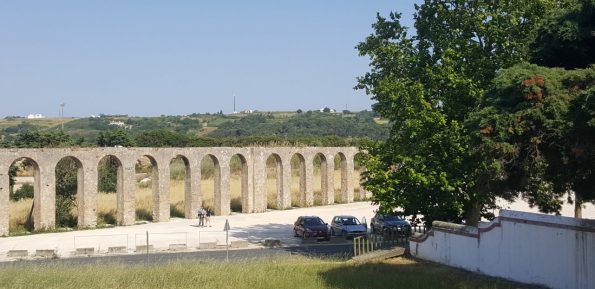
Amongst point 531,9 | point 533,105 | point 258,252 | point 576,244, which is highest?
point 531,9

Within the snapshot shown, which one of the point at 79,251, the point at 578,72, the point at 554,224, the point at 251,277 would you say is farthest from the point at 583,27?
the point at 79,251

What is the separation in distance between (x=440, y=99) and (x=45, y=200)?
82.1 feet

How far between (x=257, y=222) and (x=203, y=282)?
2709cm

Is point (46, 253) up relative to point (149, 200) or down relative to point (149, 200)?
down

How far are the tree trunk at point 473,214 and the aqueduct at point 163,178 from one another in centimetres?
2409

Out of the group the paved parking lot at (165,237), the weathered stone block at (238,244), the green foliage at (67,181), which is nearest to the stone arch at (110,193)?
the green foliage at (67,181)

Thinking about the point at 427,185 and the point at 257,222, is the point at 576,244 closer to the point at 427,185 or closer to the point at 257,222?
the point at 427,185

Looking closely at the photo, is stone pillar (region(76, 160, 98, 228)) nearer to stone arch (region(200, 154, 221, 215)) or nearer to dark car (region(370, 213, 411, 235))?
stone arch (region(200, 154, 221, 215))

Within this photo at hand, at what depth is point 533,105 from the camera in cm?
1380

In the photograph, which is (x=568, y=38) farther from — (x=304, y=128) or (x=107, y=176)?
(x=304, y=128)

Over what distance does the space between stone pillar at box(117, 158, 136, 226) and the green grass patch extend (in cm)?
2240

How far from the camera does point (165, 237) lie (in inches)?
1480

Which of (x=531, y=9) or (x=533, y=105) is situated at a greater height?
(x=531, y=9)

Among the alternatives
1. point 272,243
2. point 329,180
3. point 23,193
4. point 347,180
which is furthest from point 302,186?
point 23,193
